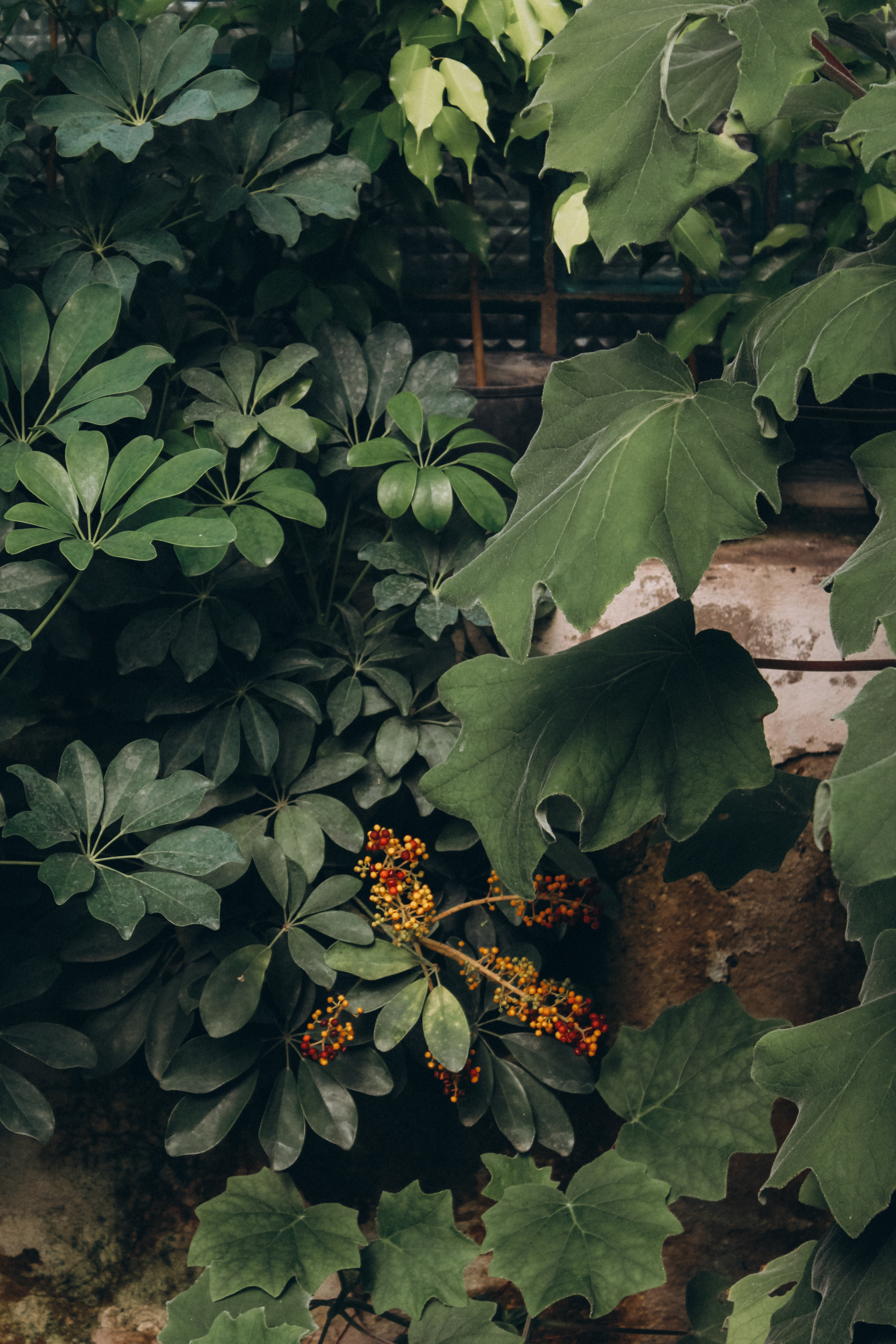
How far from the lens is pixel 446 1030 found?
1248mm

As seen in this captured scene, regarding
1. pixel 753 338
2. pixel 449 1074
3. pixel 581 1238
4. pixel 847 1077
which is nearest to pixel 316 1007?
pixel 449 1074

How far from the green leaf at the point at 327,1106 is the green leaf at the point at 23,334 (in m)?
1.00

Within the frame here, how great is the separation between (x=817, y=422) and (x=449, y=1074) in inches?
52.5

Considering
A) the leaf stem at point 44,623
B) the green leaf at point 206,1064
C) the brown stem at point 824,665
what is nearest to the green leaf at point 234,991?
the green leaf at point 206,1064

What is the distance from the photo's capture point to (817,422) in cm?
181

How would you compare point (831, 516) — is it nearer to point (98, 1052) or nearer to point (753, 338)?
point (753, 338)

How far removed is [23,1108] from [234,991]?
0.29 m

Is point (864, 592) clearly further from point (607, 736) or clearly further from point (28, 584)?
point (28, 584)

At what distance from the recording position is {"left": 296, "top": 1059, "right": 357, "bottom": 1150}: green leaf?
126cm

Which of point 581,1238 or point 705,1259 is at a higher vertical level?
point 581,1238

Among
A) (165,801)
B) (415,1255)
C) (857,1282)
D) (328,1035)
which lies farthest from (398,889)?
(857,1282)

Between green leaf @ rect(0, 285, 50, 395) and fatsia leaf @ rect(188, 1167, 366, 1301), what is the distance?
109 centimetres

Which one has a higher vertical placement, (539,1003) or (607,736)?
(607,736)

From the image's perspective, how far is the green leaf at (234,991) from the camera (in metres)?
1.25
